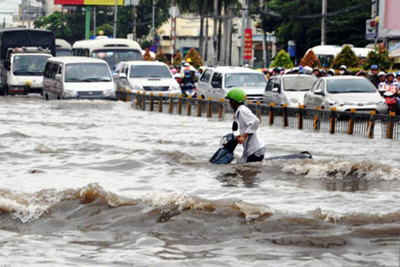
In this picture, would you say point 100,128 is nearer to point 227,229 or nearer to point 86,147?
point 86,147

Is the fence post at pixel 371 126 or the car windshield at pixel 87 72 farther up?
the car windshield at pixel 87 72

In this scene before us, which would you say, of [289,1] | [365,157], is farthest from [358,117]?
[289,1]

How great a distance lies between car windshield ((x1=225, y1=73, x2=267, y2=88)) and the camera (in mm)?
30891

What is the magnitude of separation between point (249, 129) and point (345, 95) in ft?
40.5

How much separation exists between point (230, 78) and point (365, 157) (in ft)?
43.6

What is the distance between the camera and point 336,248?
911cm

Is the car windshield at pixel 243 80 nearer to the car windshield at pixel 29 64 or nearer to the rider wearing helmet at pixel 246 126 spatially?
the car windshield at pixel 29 64

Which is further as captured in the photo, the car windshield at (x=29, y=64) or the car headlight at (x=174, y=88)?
the car windshield at (x=29, y=64)

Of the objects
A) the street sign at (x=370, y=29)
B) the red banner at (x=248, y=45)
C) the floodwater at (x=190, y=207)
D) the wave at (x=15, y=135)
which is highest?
the street sign at (x=370, y=29)

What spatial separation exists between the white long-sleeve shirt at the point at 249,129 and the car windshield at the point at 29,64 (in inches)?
973

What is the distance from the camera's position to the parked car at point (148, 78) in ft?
115

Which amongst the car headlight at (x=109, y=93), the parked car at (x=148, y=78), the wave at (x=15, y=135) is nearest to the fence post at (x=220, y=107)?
the car headlight at (x=109, y=93)

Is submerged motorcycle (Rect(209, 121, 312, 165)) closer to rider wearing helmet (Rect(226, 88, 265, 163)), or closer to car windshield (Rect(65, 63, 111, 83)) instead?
rider wearing helmet (Rect(226, 88, 265, 163))

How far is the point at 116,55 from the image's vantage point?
4412 centimetres
